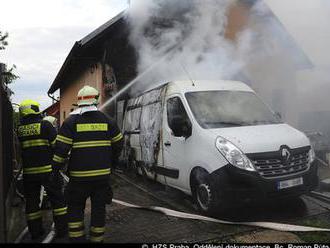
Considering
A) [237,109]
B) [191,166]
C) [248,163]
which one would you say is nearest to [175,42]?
[237,109]

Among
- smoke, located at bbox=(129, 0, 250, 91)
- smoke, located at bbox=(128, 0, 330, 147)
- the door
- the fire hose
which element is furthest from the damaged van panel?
the fire hose

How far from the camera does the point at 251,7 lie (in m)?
11.2

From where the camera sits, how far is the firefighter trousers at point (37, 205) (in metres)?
4.88

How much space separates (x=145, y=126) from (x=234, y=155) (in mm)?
3101

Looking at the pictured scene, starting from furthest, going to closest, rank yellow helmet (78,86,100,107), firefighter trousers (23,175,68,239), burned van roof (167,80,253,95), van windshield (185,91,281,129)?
burned van roof (167,80,253,95), van windshield (185,91,281,129), firefighter trousers (23,175,68,239), yellow helmet (78,86,100,107)

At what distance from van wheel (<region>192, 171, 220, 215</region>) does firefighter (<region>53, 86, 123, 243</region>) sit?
162 centimetres

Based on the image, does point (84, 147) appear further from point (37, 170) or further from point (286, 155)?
point (286, 155)

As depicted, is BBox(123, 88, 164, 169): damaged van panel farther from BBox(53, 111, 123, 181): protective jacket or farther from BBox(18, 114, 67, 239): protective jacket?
BBox(53, 111, 123, 181): protective jacket

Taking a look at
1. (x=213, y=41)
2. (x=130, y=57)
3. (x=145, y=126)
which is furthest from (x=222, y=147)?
(x=130, y=57)

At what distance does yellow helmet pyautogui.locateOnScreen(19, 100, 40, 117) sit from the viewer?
4984mm

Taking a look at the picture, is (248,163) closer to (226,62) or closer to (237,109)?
(237,109)

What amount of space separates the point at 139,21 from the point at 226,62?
317 centimetres

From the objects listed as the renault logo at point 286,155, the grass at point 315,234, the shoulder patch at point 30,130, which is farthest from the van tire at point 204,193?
the shoulder patch at point 30,130

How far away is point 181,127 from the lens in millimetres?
5996
